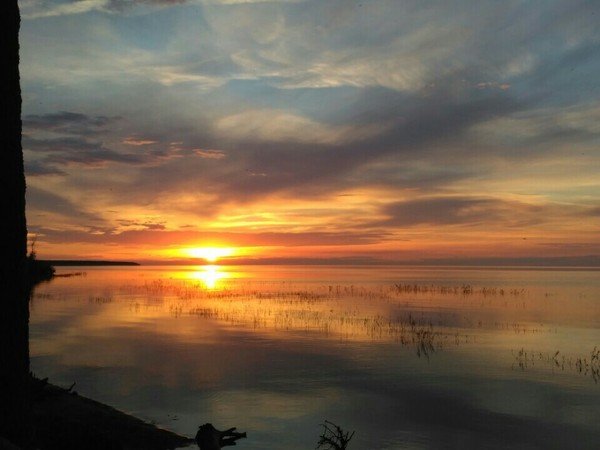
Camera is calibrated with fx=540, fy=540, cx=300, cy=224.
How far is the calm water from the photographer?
18062mm

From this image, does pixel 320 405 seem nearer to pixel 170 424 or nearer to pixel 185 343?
pixel 170 424

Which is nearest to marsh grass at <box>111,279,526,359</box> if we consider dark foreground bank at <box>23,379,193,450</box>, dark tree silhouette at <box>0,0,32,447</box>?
dark foreground bank at <box>23,379,193,450</box>

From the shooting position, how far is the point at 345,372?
25969mm

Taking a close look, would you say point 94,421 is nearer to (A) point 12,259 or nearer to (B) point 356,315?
(A) point 12,259

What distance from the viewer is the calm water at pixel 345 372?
18.1m

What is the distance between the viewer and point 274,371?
85.6 ft

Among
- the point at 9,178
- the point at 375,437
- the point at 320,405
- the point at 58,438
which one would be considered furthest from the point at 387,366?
the point at 9,178

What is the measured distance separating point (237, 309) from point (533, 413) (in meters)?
38.3

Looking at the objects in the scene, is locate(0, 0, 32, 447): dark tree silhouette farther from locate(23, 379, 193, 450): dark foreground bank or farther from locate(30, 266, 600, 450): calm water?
locate(30, 266, 600, 450): calm water

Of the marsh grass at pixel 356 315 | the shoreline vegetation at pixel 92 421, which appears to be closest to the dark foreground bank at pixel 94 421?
the shoreline vegetation at pixel 92 421

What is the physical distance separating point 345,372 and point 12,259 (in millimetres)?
20069

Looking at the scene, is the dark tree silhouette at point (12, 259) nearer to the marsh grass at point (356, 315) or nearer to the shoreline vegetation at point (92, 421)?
the shoreline vegetation at point (92, 421)

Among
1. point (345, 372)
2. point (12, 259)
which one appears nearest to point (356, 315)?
point (345, 372)

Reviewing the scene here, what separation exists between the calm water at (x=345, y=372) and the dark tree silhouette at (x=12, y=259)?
9073 millimetres
